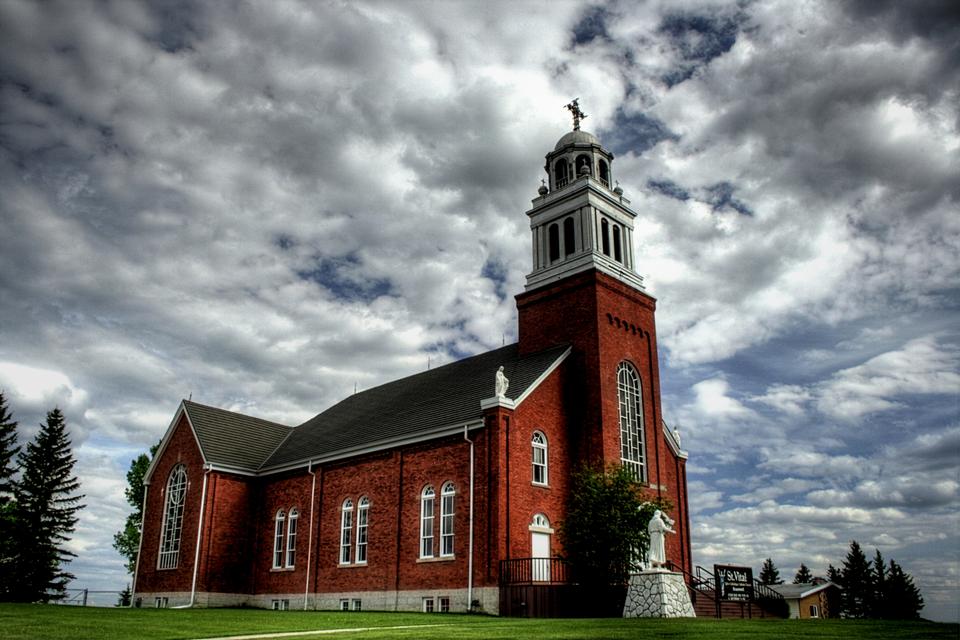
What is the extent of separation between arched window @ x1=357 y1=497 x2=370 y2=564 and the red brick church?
0.08m

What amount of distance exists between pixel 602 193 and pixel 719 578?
693 inches

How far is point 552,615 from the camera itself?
2444 cm

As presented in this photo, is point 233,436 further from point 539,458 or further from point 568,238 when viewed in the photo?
point 568,238

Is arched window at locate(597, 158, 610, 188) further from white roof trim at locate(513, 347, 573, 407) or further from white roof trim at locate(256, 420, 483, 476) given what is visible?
white roof trim at locate(256, 420, 483, 476)

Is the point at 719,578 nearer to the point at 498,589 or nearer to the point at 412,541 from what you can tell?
the point at 498,589

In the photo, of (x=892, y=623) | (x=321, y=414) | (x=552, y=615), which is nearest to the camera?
(x=892, y=623)

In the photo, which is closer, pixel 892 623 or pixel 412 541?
pixel 892 623

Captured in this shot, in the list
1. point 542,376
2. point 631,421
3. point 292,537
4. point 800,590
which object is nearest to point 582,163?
point 542,376

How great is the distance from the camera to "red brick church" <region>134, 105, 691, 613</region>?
1112 inches

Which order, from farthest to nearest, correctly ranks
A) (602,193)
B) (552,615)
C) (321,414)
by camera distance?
(321,414), (602,193), (552,615)

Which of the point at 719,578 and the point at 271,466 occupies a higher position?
the point at 271,466

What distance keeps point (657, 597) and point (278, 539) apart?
21.9 meters

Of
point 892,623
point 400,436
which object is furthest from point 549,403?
point 892,623

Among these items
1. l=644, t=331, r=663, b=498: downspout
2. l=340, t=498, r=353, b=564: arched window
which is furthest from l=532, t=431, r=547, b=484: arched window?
l=340, t=498, r=353, b=564: arched window
